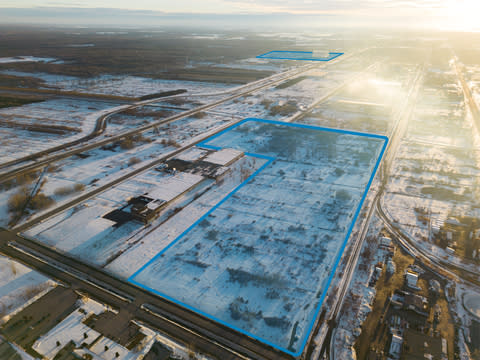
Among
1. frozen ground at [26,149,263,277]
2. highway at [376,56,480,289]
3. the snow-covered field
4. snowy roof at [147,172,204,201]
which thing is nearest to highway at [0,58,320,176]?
frozen ground at [26,149,263,277]

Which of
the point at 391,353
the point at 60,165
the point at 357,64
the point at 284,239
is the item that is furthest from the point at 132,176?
the point at 357,64

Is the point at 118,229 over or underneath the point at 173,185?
underneath

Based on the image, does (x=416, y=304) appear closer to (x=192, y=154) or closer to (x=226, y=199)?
(x=226, y=199)

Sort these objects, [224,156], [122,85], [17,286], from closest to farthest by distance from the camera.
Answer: [17,286] < [224,156] < [122,85]

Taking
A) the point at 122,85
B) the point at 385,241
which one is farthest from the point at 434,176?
the point at 122,85

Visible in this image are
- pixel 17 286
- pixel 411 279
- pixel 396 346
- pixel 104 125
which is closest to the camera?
pixel 396 346
